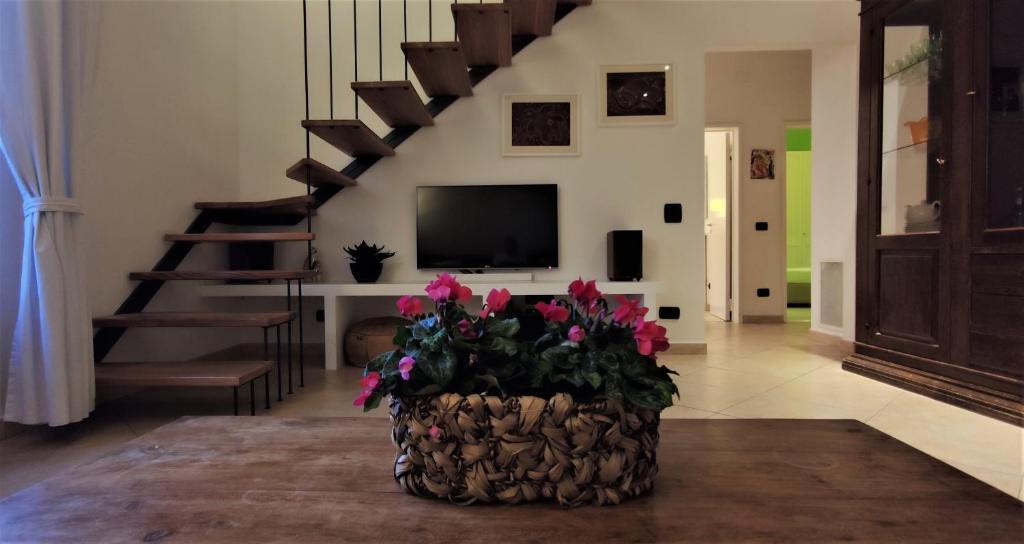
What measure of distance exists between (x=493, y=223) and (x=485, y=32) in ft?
3.85

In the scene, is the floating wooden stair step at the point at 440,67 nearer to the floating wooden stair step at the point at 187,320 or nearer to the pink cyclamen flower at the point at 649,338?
the floating wooden stair step at the point at 187,320

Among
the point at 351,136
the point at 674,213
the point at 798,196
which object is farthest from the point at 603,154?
the point at 798,196

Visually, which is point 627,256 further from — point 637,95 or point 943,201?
point 943,201

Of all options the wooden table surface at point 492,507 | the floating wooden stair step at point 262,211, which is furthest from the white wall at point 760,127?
the wooden table surface at point 492,507

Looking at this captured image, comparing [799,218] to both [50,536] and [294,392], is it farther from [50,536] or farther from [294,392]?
[50,536]

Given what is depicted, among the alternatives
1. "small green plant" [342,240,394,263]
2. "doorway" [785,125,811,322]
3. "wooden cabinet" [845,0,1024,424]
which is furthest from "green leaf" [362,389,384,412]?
"doorway" [785,125,811,322]

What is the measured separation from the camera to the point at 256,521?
0.40 m

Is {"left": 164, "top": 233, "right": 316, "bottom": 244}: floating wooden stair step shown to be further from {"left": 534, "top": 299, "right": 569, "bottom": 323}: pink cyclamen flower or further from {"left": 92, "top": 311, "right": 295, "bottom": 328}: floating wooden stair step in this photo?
{"left": 534, "top": 299, "right": 569, "bottom": 323}: pink cyclamen flower

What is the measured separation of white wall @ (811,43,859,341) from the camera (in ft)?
11.4

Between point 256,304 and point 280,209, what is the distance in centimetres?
89

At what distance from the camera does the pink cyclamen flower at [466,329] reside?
0.51 meters

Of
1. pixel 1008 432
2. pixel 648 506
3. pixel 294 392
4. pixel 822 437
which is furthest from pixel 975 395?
pixel 294 392

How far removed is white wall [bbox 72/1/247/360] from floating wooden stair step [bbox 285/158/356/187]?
2.18ft

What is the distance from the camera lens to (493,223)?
3.39m
